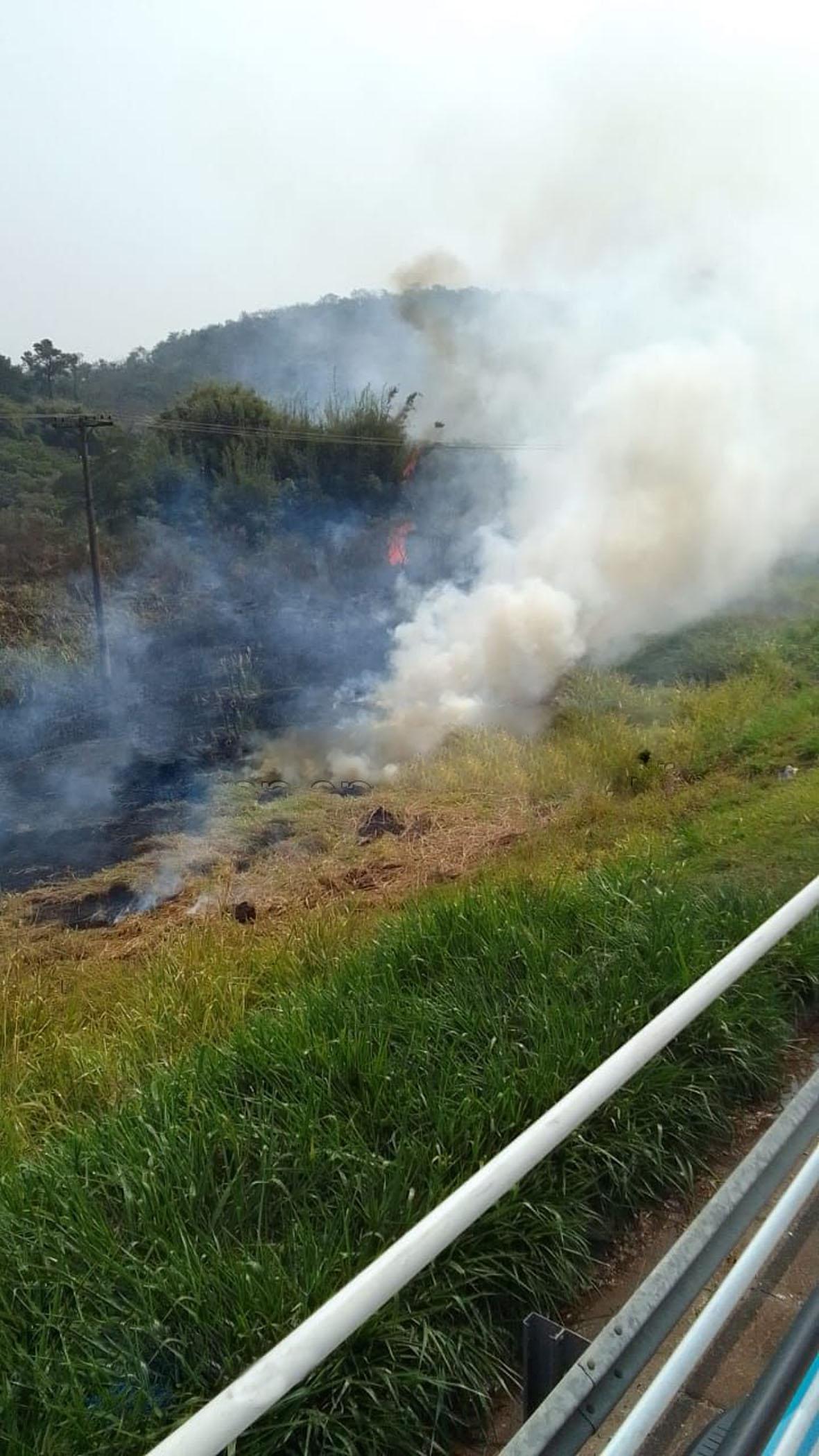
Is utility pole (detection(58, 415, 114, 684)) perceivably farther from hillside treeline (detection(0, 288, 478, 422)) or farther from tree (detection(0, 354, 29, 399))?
tree (detection(0, 354, 29, 399))

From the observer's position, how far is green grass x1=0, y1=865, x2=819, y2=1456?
2.12 metres

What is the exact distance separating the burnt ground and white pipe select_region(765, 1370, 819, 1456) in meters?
8.06

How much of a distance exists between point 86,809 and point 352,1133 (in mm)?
8719

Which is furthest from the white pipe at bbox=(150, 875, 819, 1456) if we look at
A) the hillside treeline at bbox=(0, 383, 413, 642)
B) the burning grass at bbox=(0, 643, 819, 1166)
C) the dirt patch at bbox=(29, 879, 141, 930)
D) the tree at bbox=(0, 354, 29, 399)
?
the tree at bbox=(0, 354, 29, 399)

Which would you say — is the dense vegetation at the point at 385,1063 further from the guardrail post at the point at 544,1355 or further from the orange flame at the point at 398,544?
the orange flame at the point at 398,544

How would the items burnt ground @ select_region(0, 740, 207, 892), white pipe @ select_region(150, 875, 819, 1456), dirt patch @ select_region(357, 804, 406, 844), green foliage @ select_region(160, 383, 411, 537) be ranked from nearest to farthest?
white pipe @ select_region(150, 875, 819, 1456) → dirt patch @ select_region(357, 804, 406, 844) → burnt ground @ select_region(0, 740, 207, 892) → green foliage @ select_region(160, 383, 411, 537)

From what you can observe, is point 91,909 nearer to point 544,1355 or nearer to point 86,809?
point 86,809

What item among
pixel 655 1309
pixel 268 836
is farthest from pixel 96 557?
pixel 655 1309

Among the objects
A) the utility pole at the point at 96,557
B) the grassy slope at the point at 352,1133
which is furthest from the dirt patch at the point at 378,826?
the utility pole at the point at 96,557

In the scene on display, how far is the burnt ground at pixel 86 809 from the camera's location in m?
9.26

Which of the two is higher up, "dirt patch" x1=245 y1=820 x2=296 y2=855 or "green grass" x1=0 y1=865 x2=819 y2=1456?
"dirt patch" x1=245 y1=820 x2=296 y2=855

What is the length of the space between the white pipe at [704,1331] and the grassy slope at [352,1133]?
68cm

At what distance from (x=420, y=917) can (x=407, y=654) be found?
1103 cm

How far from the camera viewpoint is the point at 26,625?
2014cm
